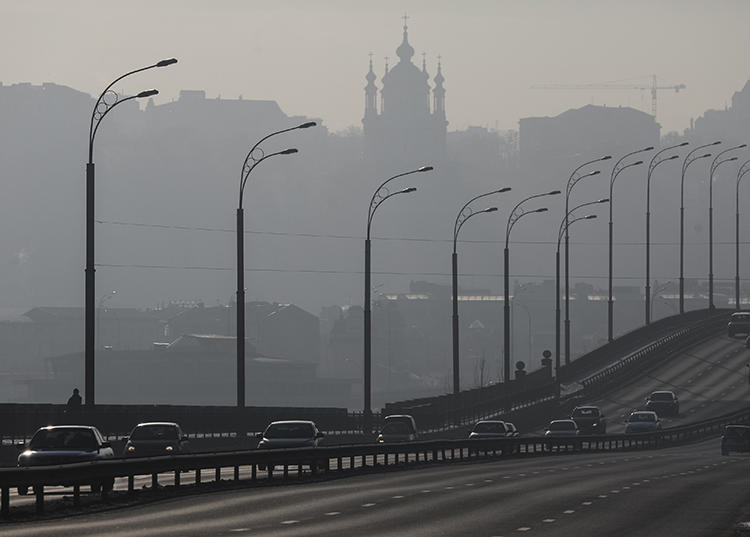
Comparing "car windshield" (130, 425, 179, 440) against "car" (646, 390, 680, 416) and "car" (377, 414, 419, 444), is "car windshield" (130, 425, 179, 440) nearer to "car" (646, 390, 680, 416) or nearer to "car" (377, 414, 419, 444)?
"car" (377, 414, 419, 444)

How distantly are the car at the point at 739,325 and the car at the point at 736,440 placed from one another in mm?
69454

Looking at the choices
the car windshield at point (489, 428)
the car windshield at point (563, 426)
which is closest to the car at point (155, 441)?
the car windshield at point (489, 428)

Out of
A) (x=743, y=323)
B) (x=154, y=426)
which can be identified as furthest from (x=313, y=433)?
(x=743, y=323)

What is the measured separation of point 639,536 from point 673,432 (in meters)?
64.4

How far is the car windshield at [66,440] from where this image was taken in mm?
37125

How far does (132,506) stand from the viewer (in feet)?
105

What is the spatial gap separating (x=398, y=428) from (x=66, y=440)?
112 feet

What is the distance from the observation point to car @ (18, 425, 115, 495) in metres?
36.6

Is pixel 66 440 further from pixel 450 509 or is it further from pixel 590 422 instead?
pixel 590 422

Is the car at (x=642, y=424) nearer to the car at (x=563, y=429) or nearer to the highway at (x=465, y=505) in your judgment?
the car at (x=563, y=429)

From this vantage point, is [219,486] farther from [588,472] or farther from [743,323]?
[743,323]

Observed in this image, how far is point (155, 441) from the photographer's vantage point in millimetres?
47250

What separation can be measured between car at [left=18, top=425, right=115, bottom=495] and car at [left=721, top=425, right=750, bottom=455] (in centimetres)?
4267

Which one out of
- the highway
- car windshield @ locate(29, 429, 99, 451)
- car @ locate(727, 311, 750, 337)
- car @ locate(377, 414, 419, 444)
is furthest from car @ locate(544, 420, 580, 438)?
car @ locate(727, 311, 750, 337)
